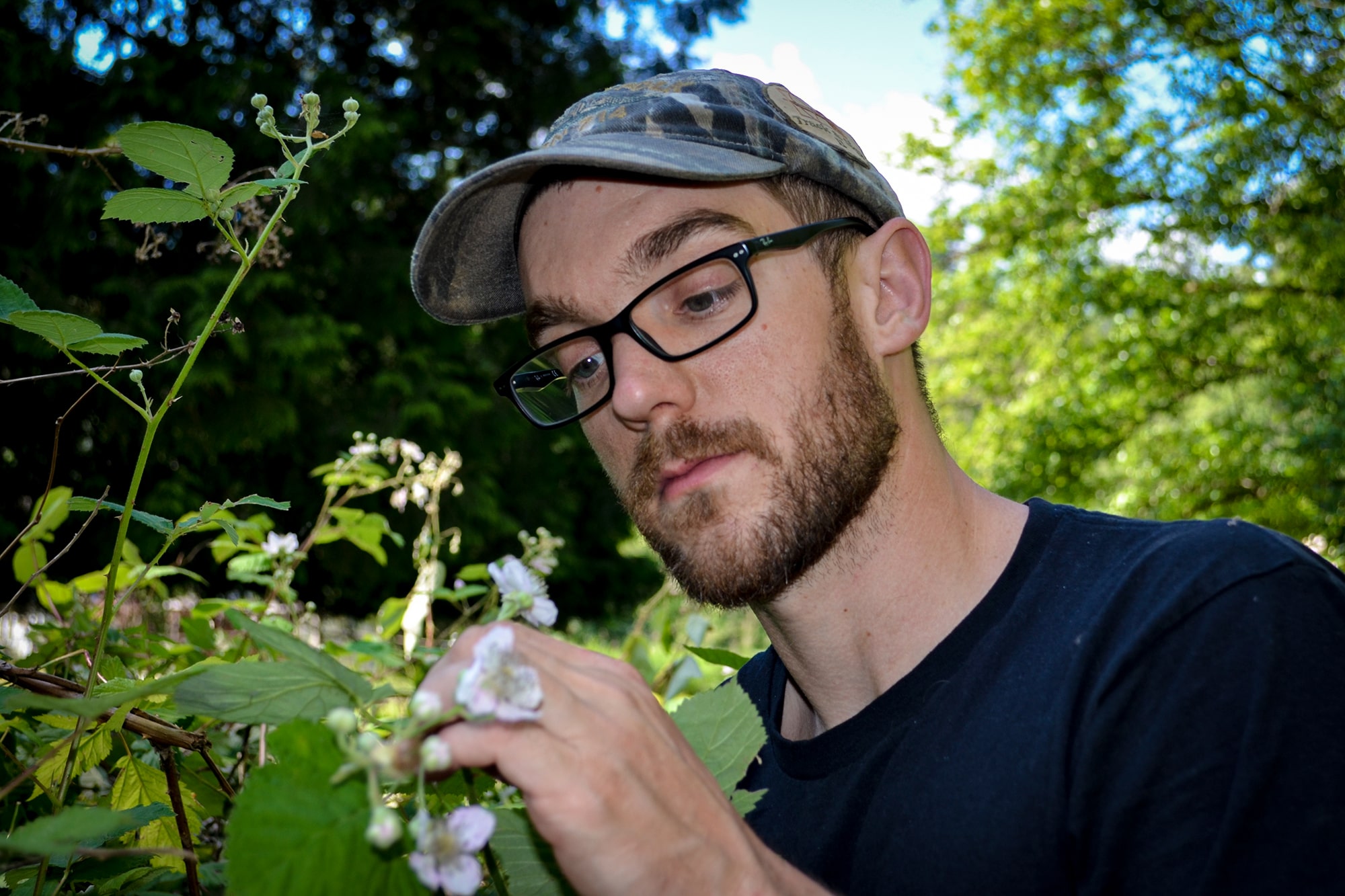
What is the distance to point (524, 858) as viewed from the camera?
2.80 ft

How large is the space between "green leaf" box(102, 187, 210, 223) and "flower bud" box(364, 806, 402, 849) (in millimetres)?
640

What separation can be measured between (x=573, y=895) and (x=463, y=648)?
32cm

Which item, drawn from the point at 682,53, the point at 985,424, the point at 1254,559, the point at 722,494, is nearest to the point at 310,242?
the point at 682,53

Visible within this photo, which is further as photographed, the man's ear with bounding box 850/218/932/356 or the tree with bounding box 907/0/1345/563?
the tree with bounding box 907/0/1345/563

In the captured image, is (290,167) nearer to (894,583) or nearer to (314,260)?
(894,583)

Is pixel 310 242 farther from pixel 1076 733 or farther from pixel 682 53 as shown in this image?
pixel 1076 733

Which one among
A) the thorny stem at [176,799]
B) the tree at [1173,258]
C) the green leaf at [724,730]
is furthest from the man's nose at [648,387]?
the tree at [1173,258]

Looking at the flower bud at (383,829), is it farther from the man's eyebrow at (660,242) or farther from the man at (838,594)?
the man's eyebrow at (660,242)

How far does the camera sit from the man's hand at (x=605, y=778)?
2.27 feet


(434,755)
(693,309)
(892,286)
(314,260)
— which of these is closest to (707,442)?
(693,309)

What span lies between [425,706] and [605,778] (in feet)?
0.56

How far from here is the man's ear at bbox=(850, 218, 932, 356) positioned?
1647 millimetres

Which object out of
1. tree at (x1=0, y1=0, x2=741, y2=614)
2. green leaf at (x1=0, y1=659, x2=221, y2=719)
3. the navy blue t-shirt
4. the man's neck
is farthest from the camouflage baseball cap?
tree at (x1=0, y1=0, x2=741, y2=614)

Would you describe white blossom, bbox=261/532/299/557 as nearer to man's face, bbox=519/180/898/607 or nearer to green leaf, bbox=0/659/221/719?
man's face, bbox=519/180/898/607
